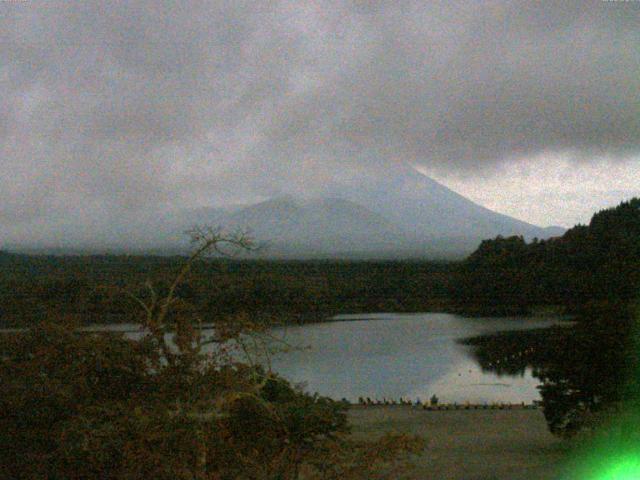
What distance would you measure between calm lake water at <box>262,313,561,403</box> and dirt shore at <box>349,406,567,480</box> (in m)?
2.19

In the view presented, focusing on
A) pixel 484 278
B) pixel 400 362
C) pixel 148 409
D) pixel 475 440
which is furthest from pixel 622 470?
pixel 484 278

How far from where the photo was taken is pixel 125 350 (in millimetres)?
3551

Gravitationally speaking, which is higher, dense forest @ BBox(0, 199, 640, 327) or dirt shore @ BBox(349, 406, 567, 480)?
dense forest @ BBox(0, 199, 640, 327)

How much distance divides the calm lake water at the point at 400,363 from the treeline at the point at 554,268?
14.3ft

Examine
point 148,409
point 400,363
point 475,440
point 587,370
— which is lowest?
point 400,363

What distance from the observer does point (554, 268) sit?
149 feet

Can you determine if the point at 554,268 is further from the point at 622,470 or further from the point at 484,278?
the point at 622,470

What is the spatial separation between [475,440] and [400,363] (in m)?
14.5

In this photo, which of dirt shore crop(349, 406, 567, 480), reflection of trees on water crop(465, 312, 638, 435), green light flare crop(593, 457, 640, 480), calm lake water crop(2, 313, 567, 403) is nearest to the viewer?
green light flare crop(593, 457, 640, 480)

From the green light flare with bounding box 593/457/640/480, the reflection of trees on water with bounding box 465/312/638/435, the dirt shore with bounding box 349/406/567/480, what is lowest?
the dirt shore with bounding box 349/406/567/480

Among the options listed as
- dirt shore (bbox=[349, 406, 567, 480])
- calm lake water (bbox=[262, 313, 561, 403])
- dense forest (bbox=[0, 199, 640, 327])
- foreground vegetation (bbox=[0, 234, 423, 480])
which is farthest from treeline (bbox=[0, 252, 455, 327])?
foreground vegetation (bbox=[0, 234, 423, 480])

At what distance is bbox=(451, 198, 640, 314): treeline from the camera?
41.6 m

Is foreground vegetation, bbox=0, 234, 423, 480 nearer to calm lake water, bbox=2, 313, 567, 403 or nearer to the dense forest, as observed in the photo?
calm lake water, bbox=2, 313, 567, 403

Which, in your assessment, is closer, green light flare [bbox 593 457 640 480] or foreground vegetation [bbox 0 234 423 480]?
foreground vegetation [bbox 0 234 423 480]
